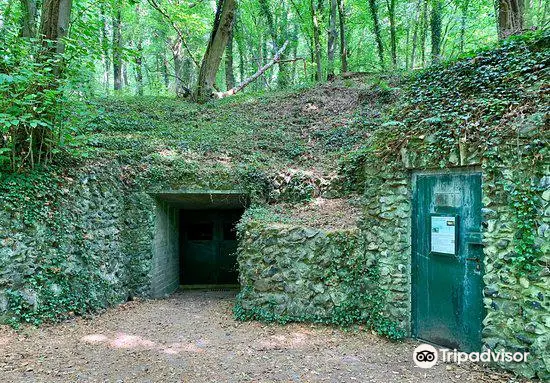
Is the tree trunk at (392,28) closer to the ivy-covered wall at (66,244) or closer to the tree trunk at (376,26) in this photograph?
the tree trunk at (376,26)

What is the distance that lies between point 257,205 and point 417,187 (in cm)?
345

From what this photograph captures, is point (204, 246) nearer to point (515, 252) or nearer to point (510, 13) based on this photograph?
point (515, 252)

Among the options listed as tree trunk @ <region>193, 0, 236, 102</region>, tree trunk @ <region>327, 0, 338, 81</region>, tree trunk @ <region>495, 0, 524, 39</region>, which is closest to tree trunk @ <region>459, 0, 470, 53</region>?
tree trunk @ <region>327, 0, 338, 81</region>

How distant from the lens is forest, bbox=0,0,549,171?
5270 millimetres

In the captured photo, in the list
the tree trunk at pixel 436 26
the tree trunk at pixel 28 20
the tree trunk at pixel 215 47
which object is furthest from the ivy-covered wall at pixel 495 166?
the tree trunk at pixel 436 26

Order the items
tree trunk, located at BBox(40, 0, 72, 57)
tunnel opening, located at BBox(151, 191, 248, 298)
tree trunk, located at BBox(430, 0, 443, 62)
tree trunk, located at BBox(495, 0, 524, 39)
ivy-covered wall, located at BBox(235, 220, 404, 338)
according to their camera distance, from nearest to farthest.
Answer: ivy-covered wall, located at BBox(235, 220, 404, 338), tree trunk, located at BBox(40, 0, 72, 57), tree trunk, located at BBox(495, 0, 524, 39), tunnel opening, located at BBox(151, 191, 248, 298), tree trunk, located at BBox(430, 0, 443, 62)

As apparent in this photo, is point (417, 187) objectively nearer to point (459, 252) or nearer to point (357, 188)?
point (459, 252)

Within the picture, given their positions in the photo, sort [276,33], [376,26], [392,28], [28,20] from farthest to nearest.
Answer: [276,33] → [376,26] → [392,28] → [28,20]

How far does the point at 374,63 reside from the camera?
17438 mm

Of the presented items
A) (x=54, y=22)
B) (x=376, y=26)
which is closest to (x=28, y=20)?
(x=54, y=22)

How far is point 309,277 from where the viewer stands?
542cm

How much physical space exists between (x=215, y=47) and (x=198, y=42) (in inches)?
255
